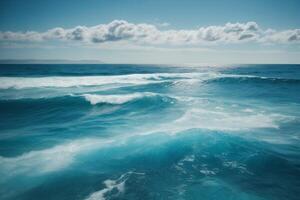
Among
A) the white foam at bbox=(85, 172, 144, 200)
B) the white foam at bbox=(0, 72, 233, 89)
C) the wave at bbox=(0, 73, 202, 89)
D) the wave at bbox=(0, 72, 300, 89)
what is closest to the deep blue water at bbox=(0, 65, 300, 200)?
the white foam at bbox=(85, 172, 144, 200)

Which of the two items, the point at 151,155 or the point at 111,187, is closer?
the point at 111,187

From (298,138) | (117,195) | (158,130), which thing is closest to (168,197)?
(117,195)

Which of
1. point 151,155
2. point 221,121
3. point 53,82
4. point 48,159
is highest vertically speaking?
point 53,82

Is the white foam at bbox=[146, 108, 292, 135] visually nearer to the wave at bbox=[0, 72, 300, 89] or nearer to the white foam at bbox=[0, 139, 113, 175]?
the white foam at bbox=[0, 139, 113, 175]

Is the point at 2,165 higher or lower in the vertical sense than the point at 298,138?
lower

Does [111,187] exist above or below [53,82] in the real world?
below

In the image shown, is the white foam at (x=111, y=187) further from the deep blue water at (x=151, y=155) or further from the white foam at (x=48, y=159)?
the white foam at (x=48, y=159)

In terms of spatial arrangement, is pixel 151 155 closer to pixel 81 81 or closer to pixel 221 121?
pixel 221 121

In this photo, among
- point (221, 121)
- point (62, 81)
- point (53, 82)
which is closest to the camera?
point (221, 121)

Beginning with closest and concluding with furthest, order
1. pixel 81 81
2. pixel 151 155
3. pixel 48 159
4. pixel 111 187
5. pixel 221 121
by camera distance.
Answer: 1. pixel 111 187
2. pixel 48 159
3. pixel 151 155
4. pixel 221 121
5. pixel 81 81

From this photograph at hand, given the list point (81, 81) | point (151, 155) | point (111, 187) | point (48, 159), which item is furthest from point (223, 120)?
point (81, 81)

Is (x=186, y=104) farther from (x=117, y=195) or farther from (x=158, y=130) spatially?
(x=117, y=195)
